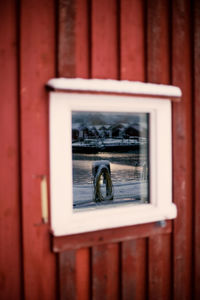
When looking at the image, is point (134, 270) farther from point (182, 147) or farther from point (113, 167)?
point (113, 167)

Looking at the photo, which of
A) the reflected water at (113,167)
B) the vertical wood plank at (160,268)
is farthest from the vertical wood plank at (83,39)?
the reflected water at (113,167)

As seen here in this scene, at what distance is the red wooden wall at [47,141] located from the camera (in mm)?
1469

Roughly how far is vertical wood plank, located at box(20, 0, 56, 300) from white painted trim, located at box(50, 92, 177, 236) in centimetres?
8

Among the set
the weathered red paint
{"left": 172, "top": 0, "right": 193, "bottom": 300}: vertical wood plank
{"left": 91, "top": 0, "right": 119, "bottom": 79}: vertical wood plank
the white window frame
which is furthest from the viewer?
{"left": 172, "top": 0, "right": 193, "bottom": 300}: vertical wood plank

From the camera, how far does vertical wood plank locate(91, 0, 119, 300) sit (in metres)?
1.65

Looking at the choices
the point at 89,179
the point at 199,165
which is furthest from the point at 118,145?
the point at 199,165

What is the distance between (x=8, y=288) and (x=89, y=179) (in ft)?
15.4

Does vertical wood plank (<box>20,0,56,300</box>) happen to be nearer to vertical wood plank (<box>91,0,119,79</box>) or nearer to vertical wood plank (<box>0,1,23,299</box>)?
vertical wood plank (<box>0,1,23,299</box>)

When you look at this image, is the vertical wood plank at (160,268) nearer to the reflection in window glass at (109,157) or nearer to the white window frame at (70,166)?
the white window frame at (70,166)

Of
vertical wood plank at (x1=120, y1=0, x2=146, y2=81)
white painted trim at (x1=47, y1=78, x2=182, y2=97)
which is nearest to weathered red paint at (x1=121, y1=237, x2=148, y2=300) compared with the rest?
white painted trim at (x1=47, y1=78, x2=182, y2=97)

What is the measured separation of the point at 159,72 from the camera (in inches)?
72.0

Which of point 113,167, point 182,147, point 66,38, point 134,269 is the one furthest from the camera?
point 113,167

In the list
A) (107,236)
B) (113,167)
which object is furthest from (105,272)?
(113,167)

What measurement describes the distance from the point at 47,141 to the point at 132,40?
38.0 inches
